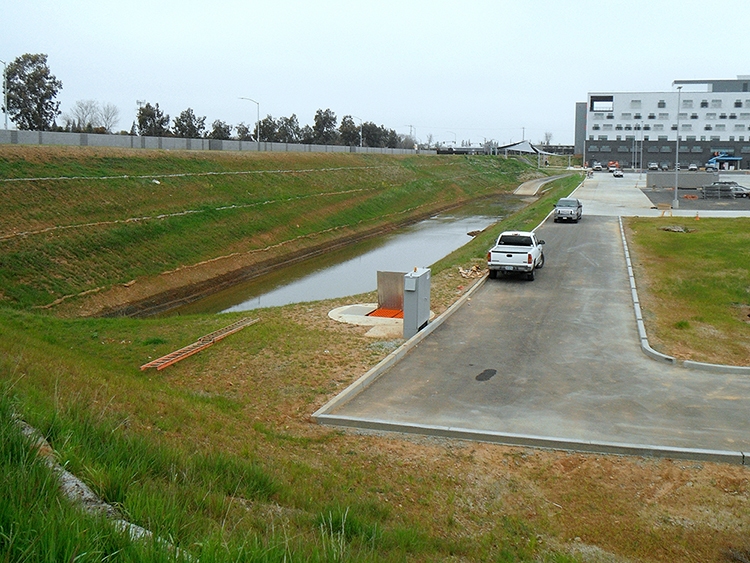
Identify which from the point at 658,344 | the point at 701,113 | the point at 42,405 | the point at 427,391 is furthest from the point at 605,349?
the point at 701,113

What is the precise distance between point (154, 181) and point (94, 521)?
4153 centimetres

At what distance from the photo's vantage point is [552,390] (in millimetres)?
14266

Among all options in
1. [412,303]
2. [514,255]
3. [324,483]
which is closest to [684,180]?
[514,255]

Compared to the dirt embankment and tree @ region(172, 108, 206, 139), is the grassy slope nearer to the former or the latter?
the dirt embankment

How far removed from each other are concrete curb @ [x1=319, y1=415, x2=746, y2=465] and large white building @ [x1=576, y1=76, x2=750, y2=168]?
13149 centimetres

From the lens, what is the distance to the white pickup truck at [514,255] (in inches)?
1025

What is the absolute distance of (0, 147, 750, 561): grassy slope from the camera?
6.49 m

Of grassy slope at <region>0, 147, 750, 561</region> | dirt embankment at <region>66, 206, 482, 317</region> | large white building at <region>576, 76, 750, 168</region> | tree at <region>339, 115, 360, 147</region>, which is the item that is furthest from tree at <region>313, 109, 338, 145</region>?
grassy slope at <region>0, 147, 750, 561</region>

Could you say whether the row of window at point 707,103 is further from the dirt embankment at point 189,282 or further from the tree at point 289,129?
the dirt embankment at point 189,282

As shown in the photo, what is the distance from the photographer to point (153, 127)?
8562 cm

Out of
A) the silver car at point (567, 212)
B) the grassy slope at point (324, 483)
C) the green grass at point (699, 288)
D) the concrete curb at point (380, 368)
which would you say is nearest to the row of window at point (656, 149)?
the silver car at point (567, 212)

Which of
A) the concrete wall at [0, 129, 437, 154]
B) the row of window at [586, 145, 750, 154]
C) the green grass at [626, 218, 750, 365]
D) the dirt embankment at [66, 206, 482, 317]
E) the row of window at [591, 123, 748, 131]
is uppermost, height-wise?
the row of window at [591, 123, 748, 131]

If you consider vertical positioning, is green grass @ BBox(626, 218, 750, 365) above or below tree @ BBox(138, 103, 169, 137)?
below

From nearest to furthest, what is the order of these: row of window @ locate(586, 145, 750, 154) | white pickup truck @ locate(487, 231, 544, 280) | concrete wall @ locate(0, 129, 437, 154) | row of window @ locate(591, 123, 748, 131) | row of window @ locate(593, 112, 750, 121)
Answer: white pickup truck @ locate(487, 231, 544, 280), concrete wall @ locate(0, 129, 437, 154), row of window @ locate(593, 112, 750, 121), row of window @ locate(591, 123, 748, 131), row of window @ locate(586, 145, 750, 154)
